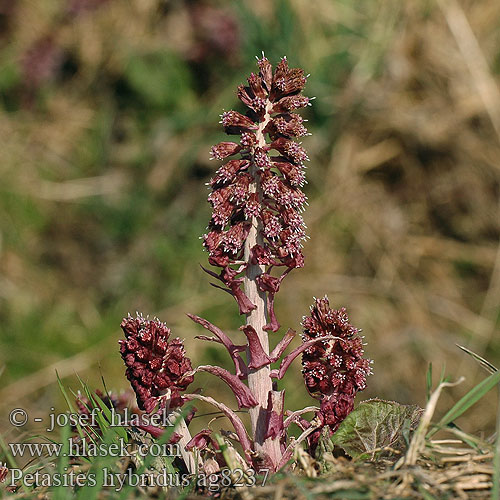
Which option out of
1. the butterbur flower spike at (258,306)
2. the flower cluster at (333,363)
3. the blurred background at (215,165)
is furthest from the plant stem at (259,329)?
the blurred background at (215,165)

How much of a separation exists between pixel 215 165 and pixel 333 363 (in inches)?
154

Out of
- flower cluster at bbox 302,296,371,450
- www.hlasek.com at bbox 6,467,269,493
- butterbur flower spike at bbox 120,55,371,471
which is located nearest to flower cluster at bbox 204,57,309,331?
butterbur flower spike at bbox 120,55,371,471

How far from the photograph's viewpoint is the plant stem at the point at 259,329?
5.35ft

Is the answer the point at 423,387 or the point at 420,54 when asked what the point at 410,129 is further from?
the point at 423,387

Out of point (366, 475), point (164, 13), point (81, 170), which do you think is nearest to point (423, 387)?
point (81, 170)

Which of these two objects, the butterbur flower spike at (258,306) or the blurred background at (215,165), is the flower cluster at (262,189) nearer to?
the butterbur flower spike at (258,306)

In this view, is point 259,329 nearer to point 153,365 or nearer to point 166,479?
point 153,365

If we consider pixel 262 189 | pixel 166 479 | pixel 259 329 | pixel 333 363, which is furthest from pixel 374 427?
pixel 262 189

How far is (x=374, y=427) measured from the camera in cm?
177

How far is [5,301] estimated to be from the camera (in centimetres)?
527

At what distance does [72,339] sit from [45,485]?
331cm

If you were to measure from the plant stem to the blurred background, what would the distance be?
3.31 m

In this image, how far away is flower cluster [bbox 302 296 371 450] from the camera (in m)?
1.67

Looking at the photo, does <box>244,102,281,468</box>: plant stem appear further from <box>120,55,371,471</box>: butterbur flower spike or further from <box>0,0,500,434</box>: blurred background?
<box>0,0,500,434</box>: blurred background
